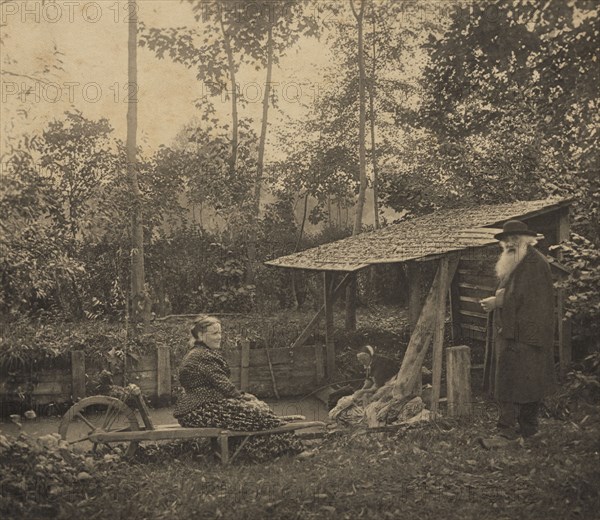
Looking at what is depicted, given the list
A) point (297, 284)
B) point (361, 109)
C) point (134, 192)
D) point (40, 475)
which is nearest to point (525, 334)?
point (40, 475)

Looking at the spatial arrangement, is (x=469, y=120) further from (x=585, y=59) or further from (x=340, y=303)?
(x=340, y=303)

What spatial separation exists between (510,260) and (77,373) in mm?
7600

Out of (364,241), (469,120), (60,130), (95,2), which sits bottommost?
(364,241)

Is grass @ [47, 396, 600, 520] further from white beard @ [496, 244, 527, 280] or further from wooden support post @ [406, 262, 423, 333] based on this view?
wooden support post @ [406, 262, 423, 333]

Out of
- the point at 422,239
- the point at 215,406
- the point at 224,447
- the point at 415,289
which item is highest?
the point at 422,239

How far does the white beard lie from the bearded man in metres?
0.01

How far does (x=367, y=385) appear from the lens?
33.1 feet

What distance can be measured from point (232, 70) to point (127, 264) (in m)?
5.21

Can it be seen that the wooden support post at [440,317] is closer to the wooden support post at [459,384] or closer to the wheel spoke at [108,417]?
the wooden support post at [459,384]

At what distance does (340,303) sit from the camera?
63.5ft

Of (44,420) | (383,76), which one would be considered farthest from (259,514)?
(383,76)

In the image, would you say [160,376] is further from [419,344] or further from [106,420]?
[419,344]

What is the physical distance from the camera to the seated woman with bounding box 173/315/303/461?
7.38 metres

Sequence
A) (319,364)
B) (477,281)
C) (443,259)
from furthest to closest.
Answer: (477,281) → (319,364) → (443,259)
